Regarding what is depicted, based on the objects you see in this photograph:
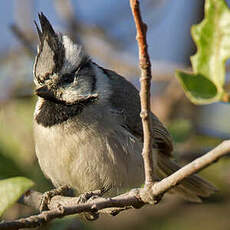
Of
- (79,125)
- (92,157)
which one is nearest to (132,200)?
(92,157)

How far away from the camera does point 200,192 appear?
12.3 feet

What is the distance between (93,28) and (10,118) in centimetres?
145

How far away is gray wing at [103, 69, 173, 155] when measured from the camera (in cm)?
322

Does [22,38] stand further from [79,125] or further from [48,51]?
[79,125]

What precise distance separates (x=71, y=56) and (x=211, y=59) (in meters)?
1.59

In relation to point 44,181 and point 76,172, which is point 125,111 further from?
point 44,181

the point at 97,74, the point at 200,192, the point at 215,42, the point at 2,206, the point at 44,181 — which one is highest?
the point at 215,42

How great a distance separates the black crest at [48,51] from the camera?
2942mm

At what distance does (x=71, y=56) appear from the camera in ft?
10.2

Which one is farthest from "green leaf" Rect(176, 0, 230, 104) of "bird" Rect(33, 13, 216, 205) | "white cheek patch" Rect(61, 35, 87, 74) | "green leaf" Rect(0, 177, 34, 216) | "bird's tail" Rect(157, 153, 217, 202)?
"bird's tail" Rect(157, 153, 217, 202)

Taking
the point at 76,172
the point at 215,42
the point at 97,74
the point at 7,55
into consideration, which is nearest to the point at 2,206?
the point at 76,172

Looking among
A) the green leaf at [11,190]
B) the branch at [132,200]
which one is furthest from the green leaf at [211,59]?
the green leaf at [11,190]

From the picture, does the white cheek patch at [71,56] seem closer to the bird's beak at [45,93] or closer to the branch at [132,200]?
the bird's beak at [45,93]

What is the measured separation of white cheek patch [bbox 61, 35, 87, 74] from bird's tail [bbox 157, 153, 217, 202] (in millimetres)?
1012
